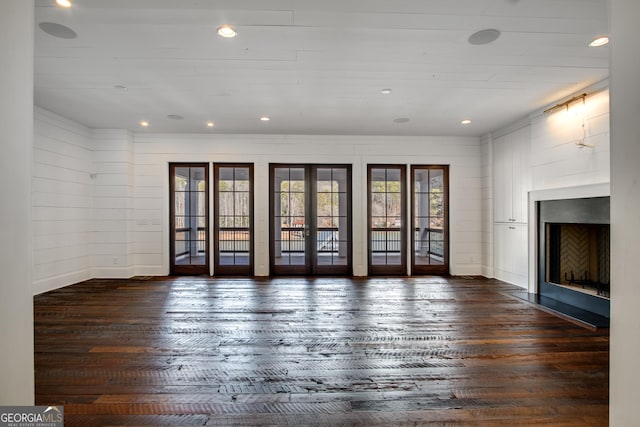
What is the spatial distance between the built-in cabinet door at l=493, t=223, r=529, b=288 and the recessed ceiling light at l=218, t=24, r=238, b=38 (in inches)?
207

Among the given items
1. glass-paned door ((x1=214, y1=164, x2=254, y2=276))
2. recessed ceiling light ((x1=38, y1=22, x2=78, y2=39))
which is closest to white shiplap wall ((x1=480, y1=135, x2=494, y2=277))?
glass-paned door ((x1=214, y1=164, x2=254, y2=276))

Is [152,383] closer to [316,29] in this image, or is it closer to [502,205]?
[316,29]

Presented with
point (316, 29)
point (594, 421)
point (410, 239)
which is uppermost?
point (316, 29)

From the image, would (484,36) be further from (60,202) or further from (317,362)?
(60,202)

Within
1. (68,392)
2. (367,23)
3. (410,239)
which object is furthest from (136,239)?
(367,23)

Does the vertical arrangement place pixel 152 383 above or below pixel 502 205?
below

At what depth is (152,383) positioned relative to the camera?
8.00ft

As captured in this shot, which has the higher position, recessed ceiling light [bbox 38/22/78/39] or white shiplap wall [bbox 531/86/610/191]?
recessed ceiling light [bbox 38/22/78/39]

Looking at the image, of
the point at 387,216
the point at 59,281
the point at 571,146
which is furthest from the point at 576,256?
the point at 59,281

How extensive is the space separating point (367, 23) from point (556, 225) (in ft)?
13.6

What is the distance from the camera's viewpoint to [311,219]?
6.87m

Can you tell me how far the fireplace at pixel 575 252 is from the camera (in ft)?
13.6
